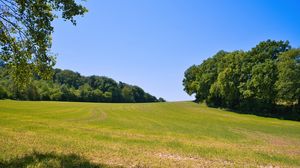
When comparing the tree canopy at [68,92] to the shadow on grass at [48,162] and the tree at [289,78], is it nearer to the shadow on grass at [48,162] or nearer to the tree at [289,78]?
the shadow on grass at [48,162]

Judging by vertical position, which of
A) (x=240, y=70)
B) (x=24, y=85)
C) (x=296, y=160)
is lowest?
(x=296, y=160)

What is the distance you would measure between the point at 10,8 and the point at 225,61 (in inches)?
2750

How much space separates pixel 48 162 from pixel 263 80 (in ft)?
184

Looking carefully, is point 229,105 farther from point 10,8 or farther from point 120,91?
point 120,91

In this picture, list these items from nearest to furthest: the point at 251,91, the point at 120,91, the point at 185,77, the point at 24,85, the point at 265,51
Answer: the point at 24,85 < the point at 251,91 < the point at 265,51 < the point at 185,77 < the point at 120,91

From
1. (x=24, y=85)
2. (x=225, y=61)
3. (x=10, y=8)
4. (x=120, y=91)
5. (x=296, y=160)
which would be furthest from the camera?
(x=120, y=91)

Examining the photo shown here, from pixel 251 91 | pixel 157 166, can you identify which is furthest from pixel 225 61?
pixel 157 166

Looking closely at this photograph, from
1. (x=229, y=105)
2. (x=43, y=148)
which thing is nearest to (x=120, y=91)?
(x=229, y=105)

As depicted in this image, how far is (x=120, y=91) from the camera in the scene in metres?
183

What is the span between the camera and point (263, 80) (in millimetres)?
56531

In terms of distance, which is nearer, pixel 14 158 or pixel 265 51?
pixel 14 158

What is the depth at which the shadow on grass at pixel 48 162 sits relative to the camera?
10688mm

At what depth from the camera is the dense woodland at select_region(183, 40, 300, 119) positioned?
52.8m

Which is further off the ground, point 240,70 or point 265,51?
point 265,51
